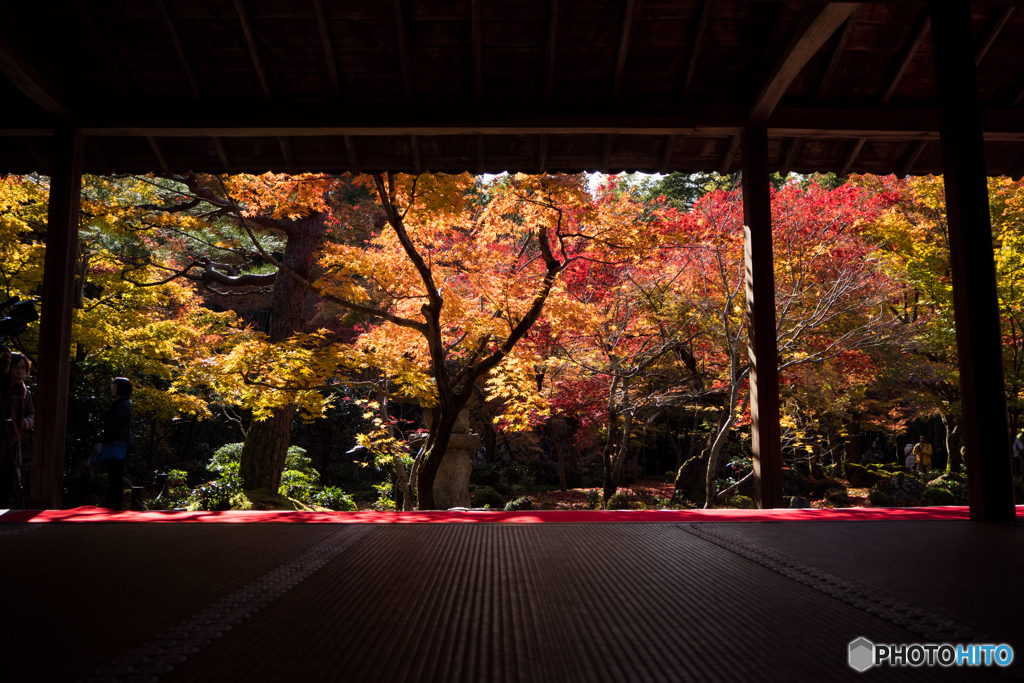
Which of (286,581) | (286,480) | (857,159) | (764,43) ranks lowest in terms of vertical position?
(286,480)

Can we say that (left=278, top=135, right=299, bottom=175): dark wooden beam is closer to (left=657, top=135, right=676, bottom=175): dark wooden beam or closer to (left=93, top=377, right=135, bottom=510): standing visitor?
(left=93, top=377, right=135, bottom=510): standing visitor

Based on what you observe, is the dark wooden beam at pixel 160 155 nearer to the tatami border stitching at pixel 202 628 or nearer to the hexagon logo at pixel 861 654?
the tatami border stitching at pixel 202 628

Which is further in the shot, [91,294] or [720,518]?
[91,294]

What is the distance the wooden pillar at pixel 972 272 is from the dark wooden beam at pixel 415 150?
2.60m

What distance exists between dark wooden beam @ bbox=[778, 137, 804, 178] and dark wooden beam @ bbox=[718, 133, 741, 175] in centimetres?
33

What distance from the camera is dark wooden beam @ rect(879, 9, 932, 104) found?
125 inches

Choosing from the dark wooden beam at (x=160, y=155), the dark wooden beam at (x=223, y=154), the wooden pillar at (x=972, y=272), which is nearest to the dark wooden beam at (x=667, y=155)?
the wooden pillar at (x=972, y=272)

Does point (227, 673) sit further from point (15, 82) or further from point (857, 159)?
point (857, 159)

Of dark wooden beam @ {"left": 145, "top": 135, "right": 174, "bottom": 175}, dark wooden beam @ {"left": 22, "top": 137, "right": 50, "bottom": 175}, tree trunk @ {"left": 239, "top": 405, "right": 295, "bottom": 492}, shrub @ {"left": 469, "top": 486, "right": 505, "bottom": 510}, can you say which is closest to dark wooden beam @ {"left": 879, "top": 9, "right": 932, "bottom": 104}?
dark wooden beam @ {"left": 145, "top": 135, "right": 174, "bottom": 175}

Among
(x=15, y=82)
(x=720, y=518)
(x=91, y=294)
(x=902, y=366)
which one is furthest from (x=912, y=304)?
(x=91, y=294)

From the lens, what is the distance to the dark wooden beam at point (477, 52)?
3043 millimetres

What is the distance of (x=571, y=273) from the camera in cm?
730

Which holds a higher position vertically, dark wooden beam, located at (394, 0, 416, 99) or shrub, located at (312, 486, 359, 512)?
dark wooden beam, located at (394, 0, 416, 99)

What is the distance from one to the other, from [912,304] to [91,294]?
1236 cm
